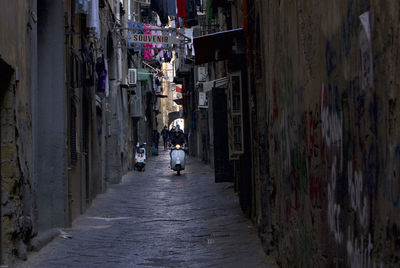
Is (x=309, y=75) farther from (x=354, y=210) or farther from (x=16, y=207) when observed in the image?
(x=16, y=207)

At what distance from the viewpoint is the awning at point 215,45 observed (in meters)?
11.4

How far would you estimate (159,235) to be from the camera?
10383 millimetres

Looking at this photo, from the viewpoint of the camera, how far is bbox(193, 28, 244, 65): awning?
11444mm

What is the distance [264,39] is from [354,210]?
→ 510cm

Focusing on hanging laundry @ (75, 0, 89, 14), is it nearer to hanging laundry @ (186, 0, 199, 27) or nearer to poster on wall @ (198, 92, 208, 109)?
hanging laundry @ (186, 0, 199, 27)

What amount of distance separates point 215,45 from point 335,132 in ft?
25.0

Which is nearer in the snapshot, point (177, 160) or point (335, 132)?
point (335, 132)

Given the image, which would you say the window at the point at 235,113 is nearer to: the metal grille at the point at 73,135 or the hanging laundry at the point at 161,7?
the metal grille at the point at 73,135

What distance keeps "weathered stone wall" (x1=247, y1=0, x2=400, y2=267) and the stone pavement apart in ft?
3.49

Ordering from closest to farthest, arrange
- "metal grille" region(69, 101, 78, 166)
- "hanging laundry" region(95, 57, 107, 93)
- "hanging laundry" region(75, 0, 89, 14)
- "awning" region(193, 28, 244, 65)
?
"awning" region(193, 28, 244, 65)
"hanging laundry" region(75, 0, 89, 14)
"metal grille" region(69, 101, 78, 166)
"hanging laundry" region(95, 57, 107, 93)

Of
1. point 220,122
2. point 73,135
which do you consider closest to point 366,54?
point 73,135

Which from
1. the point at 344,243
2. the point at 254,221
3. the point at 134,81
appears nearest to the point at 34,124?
the point at 254,221

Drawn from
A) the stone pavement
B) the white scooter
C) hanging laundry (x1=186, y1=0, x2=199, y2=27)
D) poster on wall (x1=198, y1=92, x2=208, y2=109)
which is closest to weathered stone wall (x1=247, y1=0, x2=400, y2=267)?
the stone pavement

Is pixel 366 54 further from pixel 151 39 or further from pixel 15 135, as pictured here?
pixel 151 39
